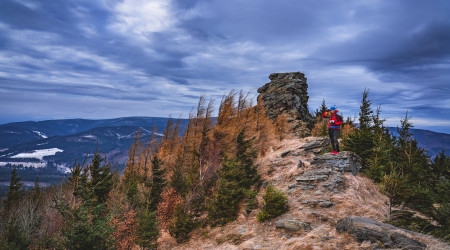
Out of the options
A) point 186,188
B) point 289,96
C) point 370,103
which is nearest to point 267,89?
point 289,96

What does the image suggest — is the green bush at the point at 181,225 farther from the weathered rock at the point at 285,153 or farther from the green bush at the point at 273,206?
the weathered rock at the point at 285,153

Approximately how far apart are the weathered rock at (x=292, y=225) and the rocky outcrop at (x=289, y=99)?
24.7 meters

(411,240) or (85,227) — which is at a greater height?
(411,240)

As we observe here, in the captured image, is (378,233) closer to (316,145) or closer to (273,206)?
(273,206)

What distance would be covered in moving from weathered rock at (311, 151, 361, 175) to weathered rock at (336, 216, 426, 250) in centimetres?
670

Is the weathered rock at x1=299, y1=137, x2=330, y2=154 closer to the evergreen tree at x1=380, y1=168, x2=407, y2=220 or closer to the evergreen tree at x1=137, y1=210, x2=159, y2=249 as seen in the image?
the evergreen tree at x1=380, y1=168, x2=407, y2=220

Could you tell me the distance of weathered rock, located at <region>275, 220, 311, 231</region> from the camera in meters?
10.3

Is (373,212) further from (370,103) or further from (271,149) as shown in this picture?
(370,103)

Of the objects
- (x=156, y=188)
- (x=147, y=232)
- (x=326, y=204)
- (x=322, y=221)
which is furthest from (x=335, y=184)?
(x=156, y=188)

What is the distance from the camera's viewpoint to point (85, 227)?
815cm

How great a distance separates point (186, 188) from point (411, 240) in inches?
691

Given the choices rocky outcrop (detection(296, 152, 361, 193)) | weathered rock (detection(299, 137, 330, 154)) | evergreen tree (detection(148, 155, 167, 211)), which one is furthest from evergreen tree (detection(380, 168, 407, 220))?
evergreen tree (detection(148, 155, 167, 211))

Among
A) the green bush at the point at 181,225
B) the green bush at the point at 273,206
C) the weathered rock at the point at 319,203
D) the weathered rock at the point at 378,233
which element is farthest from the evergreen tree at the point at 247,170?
the weathered rock at the point at 378,233

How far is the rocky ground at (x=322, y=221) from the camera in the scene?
747 centimetres
